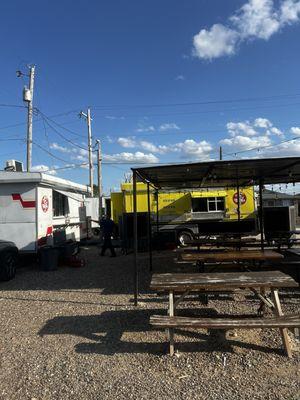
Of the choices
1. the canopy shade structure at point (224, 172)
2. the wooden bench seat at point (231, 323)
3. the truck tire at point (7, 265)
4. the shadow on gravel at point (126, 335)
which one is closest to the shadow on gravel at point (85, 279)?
the truck tire at point (7, 265)

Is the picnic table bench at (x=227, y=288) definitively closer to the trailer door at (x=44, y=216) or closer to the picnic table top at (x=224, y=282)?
the picnic table top at (x=224, y=282)

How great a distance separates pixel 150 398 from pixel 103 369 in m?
0.82

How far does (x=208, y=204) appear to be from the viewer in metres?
18.4

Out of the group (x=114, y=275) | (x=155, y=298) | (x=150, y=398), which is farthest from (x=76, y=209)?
(x=150, y=398)

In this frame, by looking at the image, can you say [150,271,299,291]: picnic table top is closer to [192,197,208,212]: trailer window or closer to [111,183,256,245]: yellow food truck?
[111,183,256,245]: yellow food truck

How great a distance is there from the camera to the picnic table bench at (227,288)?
464cm

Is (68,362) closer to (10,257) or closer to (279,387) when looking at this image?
(279,387)

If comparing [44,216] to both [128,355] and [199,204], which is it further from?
[199,204]

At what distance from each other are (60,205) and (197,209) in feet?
23.8

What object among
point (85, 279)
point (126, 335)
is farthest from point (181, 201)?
point (126, 335)

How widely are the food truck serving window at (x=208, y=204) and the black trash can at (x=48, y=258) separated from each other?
328 inches

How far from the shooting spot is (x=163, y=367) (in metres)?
4.43

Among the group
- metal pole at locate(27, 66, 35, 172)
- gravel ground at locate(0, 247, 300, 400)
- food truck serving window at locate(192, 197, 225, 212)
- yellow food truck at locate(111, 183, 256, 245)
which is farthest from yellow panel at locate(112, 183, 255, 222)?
gravel ground at locate(0, 247, 300, 400)

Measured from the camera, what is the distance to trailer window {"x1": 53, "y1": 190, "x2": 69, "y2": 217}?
40.8ft
